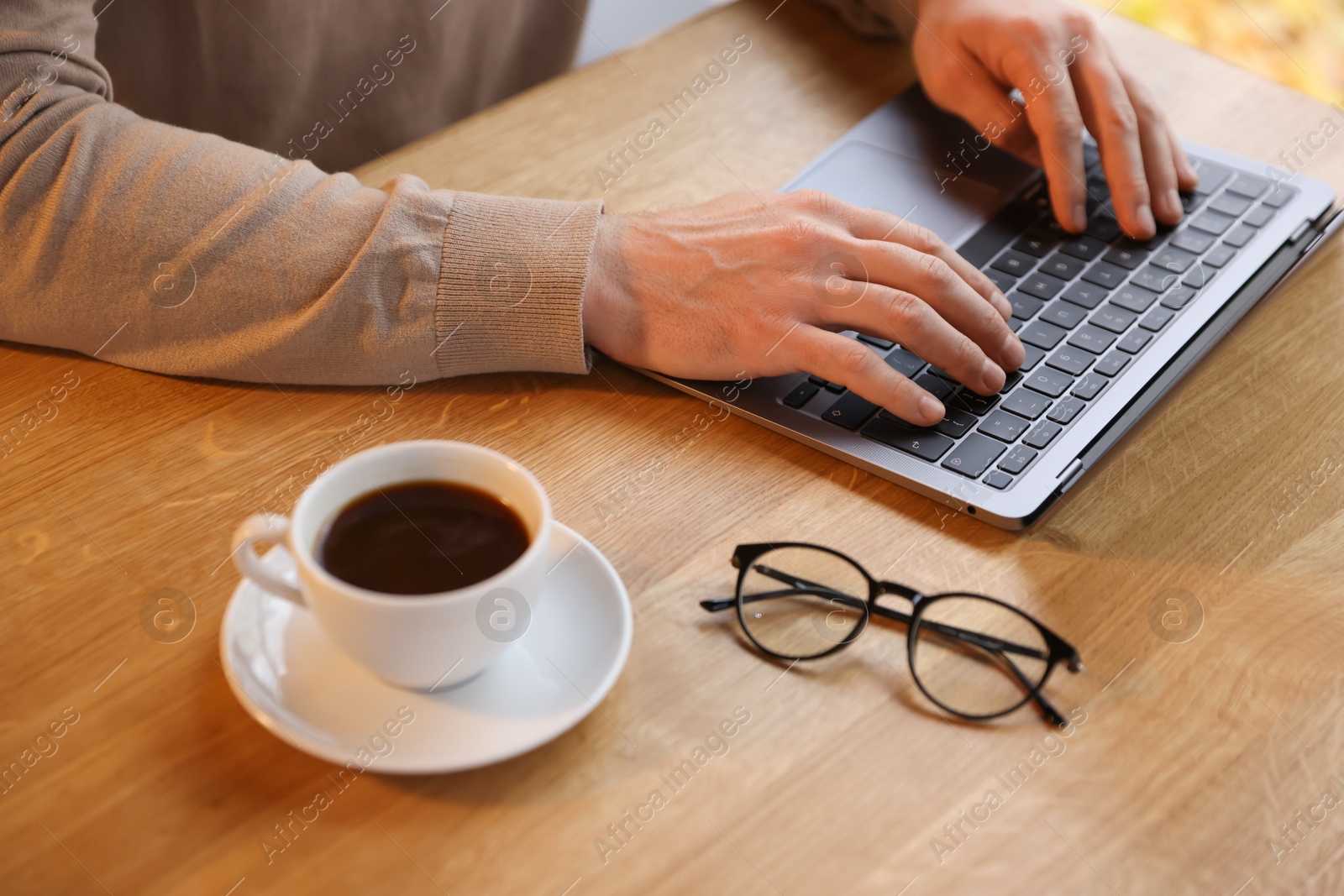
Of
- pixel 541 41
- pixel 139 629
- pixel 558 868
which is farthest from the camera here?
pixel 541 41

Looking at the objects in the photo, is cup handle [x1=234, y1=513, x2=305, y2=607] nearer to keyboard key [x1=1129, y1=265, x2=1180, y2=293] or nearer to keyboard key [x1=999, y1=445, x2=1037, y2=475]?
keyboard key [x1=999, y1=445, x2=1037, y2=475]

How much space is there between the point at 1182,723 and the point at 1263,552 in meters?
0.17

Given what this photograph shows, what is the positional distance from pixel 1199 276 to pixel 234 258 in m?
0.79

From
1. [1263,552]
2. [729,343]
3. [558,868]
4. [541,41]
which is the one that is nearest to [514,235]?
[729,343]

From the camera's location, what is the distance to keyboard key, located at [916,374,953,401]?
0.79 meters

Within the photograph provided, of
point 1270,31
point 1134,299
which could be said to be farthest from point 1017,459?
point 1270,31

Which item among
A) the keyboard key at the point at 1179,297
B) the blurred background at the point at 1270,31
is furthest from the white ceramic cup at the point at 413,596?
the blurred background at the point at 1270,31

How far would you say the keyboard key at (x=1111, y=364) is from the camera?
0.80m

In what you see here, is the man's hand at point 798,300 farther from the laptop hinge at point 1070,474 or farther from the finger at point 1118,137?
the finger at point 1118,137

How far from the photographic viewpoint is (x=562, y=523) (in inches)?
28.0

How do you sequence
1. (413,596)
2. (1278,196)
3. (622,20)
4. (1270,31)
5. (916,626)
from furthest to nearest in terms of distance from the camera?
(1270,31) < (622,20) < (1278,196) < (916,626) < (413,596)

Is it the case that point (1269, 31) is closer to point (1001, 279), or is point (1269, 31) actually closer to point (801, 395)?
point (1001, 279)

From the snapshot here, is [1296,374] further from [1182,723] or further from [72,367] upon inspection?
[72,367]

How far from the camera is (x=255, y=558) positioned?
568mm
